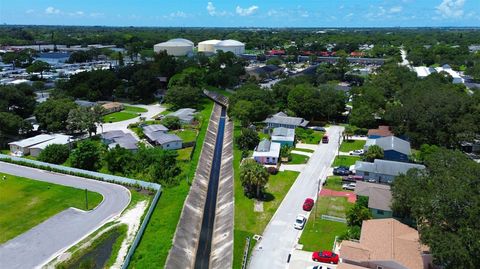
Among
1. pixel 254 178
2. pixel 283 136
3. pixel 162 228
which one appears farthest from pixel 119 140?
pixel 254 178

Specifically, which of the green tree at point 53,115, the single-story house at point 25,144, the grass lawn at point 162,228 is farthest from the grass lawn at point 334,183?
the green tree at point 53,115

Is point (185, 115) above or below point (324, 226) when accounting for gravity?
above

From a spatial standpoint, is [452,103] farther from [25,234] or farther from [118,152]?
[25,234]

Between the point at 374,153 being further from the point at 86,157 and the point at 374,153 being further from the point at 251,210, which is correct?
the point at 86,157

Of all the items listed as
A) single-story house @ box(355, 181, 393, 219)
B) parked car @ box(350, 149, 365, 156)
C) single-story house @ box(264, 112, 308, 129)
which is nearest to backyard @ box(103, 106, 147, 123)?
single-story house @ box(264, 112, 308, 129)

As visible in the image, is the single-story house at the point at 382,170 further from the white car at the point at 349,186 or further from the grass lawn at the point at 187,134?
the grass lawn at the point at 187,134
